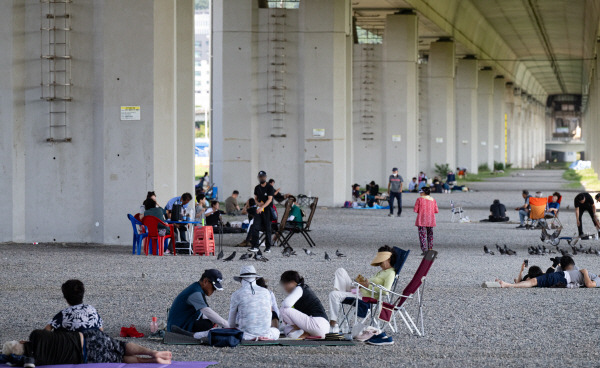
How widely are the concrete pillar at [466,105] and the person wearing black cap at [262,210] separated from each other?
Answer: 2044 inches

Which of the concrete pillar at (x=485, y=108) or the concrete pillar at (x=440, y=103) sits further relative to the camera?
the concrete pillar at (x=485, y=108)

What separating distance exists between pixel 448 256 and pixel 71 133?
27.1 ft

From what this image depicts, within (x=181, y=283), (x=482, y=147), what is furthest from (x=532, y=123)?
(x=181, y=283)

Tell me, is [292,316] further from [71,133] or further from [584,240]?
[584,240]

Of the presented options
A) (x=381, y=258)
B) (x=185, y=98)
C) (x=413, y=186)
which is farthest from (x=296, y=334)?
(x=413, y=186)

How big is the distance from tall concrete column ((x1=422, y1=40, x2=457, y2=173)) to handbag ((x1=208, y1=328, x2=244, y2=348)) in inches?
2032

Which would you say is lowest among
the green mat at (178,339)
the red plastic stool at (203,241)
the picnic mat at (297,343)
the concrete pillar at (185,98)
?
the picnic mat at (297,343)

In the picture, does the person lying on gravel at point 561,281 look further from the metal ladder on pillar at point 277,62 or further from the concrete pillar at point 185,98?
the metal ladder on pillar at point 277,62

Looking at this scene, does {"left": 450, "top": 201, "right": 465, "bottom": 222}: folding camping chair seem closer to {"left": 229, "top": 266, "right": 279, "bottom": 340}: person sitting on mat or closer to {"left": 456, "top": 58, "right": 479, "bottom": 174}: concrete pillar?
{"left": 229, "top": 266, "right": 279, "bottom": 340}: person sitting on mat

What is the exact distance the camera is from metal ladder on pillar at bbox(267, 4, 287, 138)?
3681cm

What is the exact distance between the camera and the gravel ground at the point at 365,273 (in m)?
9.54

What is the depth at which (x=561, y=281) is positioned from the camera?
1495 cm

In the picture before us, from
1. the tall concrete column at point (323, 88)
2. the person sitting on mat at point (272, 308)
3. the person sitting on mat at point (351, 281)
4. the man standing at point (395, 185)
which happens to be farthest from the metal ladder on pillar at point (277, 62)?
the person sitting on mat at point (272, 308)

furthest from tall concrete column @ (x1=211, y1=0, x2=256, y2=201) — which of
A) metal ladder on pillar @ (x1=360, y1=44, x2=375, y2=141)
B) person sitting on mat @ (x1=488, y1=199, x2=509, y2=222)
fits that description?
metal ladder on pillar @ (x1=360, y1=44, x2=375, y2=141)
